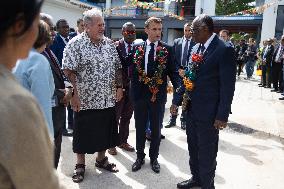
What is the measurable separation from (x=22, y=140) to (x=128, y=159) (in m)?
3.91

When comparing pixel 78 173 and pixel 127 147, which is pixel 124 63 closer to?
pixel 127 147

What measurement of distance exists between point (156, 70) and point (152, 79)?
13cm

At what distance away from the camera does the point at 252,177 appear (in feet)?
14.1

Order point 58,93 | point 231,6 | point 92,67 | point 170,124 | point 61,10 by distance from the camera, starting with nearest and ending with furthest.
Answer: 1. point 58,93
2. point 92,67
3. point 170,124
4. point 61,10
5. point 231,6

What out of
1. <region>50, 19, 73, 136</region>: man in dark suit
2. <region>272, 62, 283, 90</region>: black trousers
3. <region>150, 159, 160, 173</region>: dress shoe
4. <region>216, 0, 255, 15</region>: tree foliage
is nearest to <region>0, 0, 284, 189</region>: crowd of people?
<region>150, 159, 160, 173</region>: dress shoe

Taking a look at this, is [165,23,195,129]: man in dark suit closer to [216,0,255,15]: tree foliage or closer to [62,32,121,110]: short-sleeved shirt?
[62,32,121,110]: short-sleeved shirt

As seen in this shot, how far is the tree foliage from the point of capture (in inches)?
1253

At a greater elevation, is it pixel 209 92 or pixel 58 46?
pixel 58 46

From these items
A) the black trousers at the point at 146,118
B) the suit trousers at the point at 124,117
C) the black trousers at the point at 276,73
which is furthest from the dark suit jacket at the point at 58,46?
the black trousers at the point at 276,73

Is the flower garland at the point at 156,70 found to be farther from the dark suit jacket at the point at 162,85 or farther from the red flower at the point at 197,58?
the red flower at the point at 197,58

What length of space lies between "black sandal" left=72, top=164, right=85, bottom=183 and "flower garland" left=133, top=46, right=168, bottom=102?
48.7 inches

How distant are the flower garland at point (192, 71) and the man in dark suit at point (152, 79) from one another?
0.69 m

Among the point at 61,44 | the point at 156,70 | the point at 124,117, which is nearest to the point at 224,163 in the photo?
the point at 124,117

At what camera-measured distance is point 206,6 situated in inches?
1094
